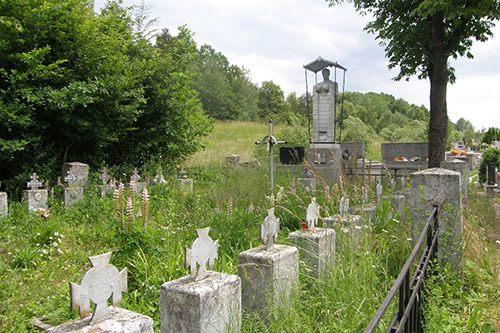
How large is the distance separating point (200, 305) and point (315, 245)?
142cm

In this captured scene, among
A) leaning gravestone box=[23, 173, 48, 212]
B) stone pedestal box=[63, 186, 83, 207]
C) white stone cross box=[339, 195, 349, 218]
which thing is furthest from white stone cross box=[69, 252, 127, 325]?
stone pedestal box=[63, 186, 83, 207]

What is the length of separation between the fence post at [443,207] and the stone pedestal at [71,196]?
17.1ft

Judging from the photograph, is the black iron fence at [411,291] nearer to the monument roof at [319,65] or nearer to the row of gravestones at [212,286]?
the row of gravestones at [212,286]

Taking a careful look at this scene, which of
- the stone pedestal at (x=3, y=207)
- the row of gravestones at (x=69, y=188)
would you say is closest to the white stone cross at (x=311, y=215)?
the row of gravestones at (x=69, y=188)

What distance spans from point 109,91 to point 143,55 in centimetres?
250

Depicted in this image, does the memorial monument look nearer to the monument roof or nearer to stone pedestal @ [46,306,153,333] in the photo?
the monument roof

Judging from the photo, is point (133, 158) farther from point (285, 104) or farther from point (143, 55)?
point (285, 104)

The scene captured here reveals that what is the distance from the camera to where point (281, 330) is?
2.32 m

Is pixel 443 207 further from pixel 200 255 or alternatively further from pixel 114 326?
pixel 114 326

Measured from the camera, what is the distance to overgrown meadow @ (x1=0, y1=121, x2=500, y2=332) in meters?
2.69

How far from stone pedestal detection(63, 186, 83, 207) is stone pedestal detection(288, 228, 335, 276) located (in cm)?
454

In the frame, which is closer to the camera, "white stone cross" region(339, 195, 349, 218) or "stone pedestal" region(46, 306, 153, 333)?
"stone pedestal" region(46, 306, 153, 333)

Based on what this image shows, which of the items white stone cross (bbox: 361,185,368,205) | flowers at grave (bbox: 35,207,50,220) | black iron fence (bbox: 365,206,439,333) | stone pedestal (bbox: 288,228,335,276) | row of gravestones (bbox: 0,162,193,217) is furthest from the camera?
row of gravestones (bbox: 0,162,193,217)

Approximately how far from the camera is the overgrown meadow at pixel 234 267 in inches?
106
